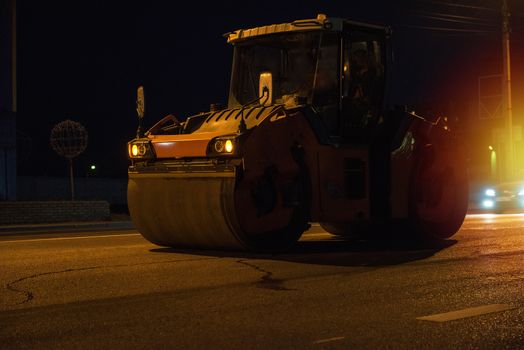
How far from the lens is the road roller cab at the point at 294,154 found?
10.3 metres

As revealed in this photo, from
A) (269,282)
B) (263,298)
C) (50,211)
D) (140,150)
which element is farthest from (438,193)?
(50,211)

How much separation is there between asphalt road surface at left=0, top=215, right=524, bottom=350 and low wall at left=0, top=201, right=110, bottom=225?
9.88m

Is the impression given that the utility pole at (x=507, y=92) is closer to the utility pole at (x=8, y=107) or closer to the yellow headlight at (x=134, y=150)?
the utility pole at (x=8, y=107)

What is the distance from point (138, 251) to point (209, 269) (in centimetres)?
221

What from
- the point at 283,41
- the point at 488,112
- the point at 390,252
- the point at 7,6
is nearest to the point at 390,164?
the point at 390,252

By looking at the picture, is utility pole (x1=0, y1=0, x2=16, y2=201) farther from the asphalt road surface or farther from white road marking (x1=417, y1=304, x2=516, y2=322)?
white road marking (x1=417, y1=304, x2=516, y2=322)

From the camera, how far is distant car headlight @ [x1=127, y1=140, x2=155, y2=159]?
36.3 ft

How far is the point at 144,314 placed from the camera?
683cm

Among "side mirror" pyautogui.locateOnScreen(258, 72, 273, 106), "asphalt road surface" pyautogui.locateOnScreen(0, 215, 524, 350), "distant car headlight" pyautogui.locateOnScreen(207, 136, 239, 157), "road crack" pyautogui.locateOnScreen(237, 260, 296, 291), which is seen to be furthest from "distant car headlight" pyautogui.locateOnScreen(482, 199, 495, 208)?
"road crack" pyautogui.locateOnScreen(237, 260, 296, 291)

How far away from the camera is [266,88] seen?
1175 centimetres

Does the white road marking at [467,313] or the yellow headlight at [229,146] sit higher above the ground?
the yellow headlight at [229,146]

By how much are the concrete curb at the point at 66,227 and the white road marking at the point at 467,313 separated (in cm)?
1365

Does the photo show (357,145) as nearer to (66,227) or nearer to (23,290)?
(23,290)

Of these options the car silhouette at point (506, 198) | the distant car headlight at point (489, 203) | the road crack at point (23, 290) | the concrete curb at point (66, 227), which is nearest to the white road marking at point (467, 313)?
the road crack at point (23, 290)
